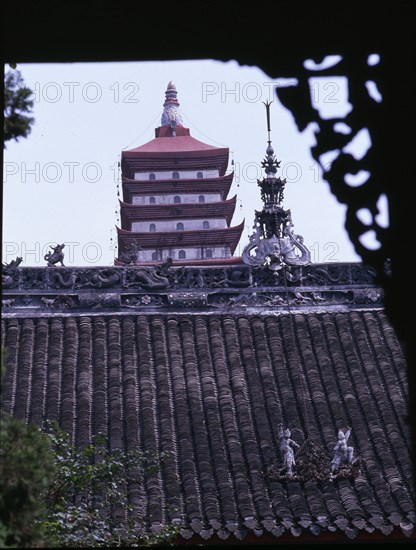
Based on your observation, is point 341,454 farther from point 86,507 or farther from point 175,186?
point 175,186

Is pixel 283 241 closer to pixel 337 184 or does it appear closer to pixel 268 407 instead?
pixel 268 407

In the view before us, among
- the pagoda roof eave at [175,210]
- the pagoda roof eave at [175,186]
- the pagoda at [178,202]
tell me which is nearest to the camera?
the pagoda at [178,202]

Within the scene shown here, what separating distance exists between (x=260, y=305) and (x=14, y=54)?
43.1 feet

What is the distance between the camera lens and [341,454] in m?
14.5

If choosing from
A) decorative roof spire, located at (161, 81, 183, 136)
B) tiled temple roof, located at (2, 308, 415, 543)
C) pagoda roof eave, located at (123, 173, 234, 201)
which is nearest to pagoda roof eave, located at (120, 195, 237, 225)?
pagoda roof eave, located at (123, 173, 234, 201)

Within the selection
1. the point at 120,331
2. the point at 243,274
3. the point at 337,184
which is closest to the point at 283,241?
the point at 243,274

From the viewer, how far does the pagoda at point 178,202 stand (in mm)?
43344

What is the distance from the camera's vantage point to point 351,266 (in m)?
17.4

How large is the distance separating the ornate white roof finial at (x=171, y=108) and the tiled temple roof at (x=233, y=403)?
3091 cm

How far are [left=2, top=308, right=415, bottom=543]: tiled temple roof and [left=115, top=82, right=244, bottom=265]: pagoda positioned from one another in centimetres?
2576

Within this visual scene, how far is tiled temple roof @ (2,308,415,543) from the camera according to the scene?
536 inches

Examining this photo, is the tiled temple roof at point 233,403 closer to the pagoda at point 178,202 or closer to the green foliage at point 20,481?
the green foliage at point 20,481

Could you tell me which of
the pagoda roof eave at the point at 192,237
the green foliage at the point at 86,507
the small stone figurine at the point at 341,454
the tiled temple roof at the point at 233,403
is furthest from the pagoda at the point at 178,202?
the green foliage at the point at 86,507

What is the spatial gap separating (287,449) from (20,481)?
10.4m
